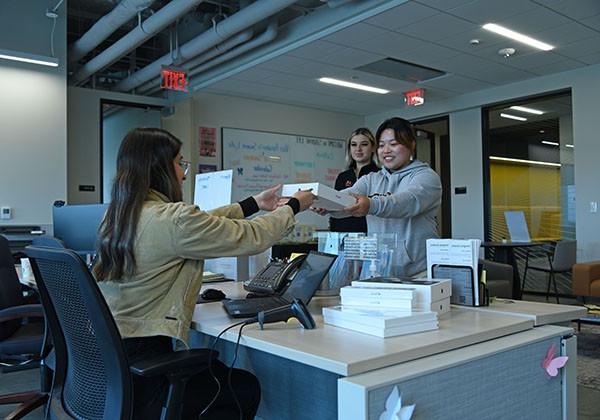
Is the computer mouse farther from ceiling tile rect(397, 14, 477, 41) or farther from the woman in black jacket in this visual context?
ceiling tile rect(397, 14, 477, 41)

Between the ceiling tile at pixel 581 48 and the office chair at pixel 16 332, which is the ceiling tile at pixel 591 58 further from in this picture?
the office chair at pixel 16 332

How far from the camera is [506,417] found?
4.52 ft

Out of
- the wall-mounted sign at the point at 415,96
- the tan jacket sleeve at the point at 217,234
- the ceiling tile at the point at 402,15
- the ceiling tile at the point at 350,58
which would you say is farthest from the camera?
the wall-mounted sign at the point at 415,96

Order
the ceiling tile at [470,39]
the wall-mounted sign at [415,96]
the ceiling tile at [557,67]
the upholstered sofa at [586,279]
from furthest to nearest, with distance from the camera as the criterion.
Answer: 1. the wall-mounted sign at [415,96]
2. the ceiling tile at [557,67]
3. the upholstered sofa at [586,279]
4. the ceiling tile at [470,39]

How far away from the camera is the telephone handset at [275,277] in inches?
73.6

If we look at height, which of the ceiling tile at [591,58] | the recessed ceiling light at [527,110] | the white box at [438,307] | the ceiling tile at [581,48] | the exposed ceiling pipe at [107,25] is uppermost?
the exposed ceiling pipe at [107,25]

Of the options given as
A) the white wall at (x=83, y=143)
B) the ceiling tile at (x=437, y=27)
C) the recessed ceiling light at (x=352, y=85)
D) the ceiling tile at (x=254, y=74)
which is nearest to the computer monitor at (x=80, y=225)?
the ceiling tile at (x=437, y=27)

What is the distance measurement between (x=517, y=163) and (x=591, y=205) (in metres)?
1.41

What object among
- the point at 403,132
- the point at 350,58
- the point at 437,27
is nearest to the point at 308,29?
the point at 350,58

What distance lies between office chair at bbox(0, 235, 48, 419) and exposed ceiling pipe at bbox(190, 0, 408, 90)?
3.32m

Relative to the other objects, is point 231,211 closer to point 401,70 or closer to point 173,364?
point 173,364

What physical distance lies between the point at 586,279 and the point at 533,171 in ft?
7.74

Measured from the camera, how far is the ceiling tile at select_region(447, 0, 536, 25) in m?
4.28

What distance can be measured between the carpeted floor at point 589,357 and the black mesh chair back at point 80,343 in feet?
9.11
